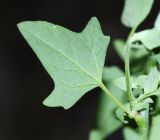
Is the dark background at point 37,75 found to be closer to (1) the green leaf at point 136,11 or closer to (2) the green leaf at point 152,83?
(1) the green leaf at point 136,11

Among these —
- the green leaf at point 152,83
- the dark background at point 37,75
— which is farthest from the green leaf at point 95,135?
the dark background at point 37,75

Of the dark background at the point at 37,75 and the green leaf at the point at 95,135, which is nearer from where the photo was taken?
the green leaf at the point at 95,135

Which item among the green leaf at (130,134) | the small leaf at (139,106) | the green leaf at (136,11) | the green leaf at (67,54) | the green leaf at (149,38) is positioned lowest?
the green leaf at (130,134)

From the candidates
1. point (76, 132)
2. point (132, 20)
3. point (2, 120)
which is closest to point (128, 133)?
point (132, 20)

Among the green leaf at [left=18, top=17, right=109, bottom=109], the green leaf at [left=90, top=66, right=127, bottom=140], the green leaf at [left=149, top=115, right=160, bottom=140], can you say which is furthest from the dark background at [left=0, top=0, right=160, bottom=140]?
the green leaf at [left=18, top=17, right=109, bottom=109]

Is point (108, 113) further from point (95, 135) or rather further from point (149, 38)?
point (149, 38)
